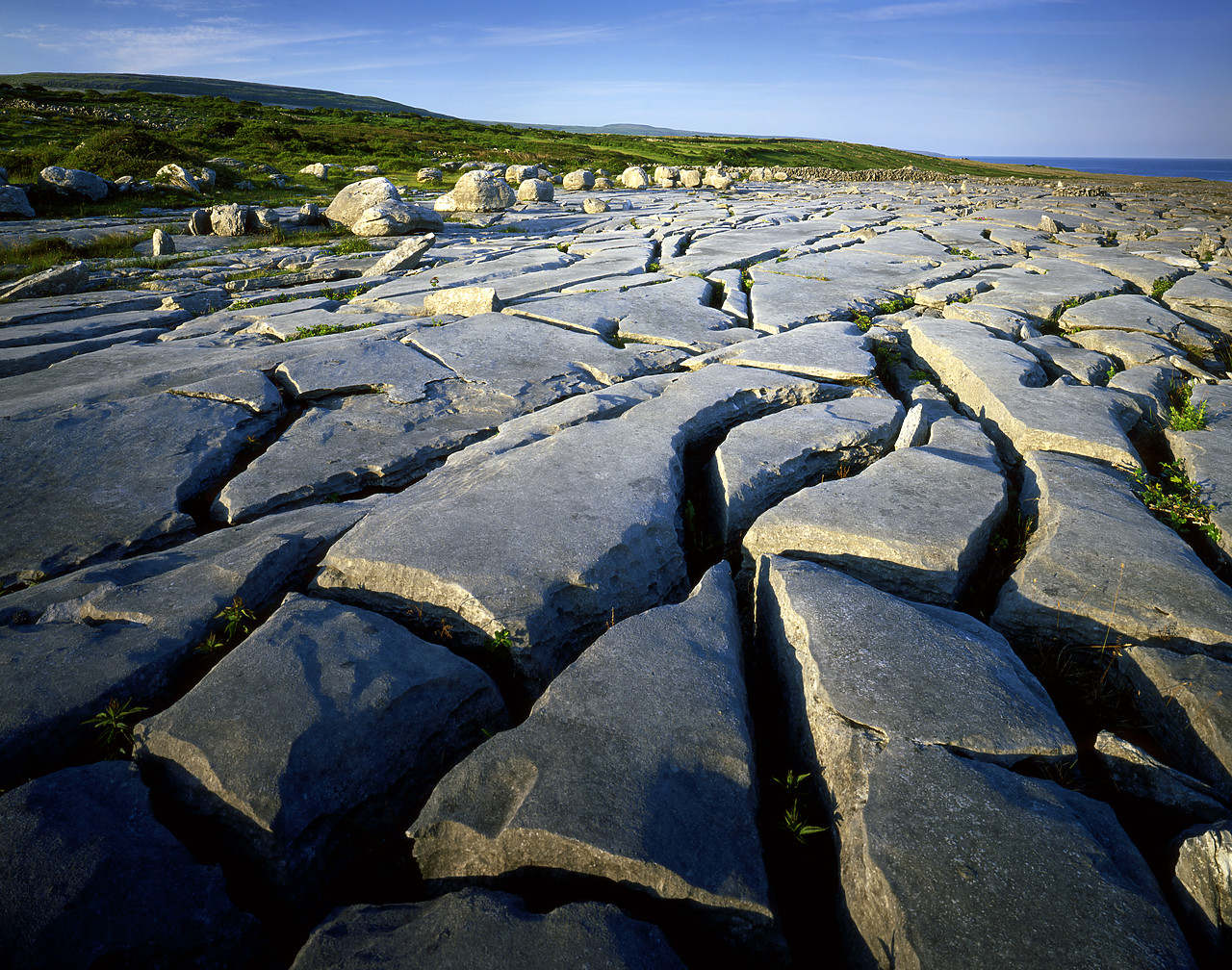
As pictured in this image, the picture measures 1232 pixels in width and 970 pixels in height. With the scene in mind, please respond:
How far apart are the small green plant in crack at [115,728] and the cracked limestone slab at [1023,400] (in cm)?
424

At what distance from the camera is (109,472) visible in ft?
9.80

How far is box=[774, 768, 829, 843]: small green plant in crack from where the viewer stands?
A: 61.0 inches

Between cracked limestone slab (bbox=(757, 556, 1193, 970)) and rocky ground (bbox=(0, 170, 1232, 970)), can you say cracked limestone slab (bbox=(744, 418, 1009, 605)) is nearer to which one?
rocky ground (bbox=(0, 170, 1232, 970))

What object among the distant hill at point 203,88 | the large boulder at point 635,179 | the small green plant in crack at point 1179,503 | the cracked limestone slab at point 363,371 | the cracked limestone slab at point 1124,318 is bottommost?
the small green plant in crack at point 1179,503

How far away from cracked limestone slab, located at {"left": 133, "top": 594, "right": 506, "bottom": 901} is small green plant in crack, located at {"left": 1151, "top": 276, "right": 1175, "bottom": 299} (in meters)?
8.12

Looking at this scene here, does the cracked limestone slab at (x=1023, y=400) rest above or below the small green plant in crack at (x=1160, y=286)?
below

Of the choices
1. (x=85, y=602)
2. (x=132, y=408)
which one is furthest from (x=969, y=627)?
(x=132, y=408)

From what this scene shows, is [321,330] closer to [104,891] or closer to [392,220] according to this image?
[104,891]

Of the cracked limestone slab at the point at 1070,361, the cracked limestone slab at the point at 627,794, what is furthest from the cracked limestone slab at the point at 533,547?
the cracked limestone slab at the point at 1070,361

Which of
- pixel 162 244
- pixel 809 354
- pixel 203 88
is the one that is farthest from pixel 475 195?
pixel 203 88

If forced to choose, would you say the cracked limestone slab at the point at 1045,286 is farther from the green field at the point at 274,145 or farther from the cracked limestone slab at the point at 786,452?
the green field at the point at 274,145

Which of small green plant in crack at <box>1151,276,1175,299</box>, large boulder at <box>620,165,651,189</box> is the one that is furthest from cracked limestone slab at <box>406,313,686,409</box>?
large boulder at <box>620,165,651,189</box>

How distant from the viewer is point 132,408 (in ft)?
11.4

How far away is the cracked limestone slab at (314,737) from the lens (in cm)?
147
